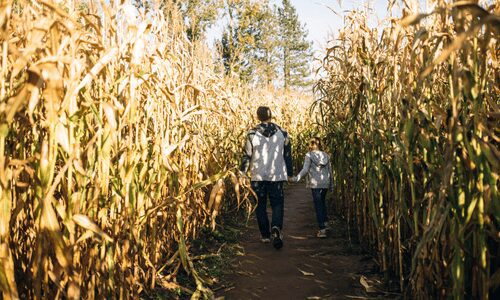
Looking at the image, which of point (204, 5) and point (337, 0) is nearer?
point (337, 0)

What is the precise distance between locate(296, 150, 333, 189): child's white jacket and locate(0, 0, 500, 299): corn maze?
1476mm

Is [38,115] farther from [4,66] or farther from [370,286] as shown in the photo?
[370,286]

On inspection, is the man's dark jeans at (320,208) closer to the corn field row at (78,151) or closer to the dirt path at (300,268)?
the dirt path at (300,268)

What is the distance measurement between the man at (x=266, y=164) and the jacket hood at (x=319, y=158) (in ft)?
1.66

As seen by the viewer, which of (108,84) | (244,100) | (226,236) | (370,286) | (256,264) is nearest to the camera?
(108,84)

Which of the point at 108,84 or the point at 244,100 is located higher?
the point at 244,100

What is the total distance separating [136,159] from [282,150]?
2.68m

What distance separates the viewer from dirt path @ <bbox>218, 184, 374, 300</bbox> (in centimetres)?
317

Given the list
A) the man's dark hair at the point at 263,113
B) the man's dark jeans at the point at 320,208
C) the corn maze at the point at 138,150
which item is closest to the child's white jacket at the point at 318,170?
the man's dark jeans at the point at 320,208

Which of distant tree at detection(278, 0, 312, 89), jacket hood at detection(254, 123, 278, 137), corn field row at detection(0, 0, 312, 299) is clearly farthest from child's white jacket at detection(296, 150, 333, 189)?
distant tree at detection(278, 0, 312, 89)

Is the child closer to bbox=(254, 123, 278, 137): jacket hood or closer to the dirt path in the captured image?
the dirt path

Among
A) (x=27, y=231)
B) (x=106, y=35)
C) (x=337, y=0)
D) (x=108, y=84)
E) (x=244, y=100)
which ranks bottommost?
(x=27, y=231)

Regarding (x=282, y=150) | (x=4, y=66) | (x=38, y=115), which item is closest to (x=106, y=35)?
(x=38, y=115)

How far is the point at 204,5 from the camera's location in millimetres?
20859
